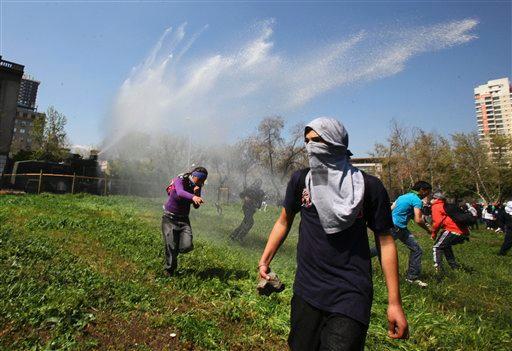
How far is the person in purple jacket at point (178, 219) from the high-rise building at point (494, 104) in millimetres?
112389

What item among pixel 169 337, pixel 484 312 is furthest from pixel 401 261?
pixel 169 337

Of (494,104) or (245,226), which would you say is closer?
(245,226)

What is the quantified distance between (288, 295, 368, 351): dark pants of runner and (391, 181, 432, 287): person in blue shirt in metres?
5.68

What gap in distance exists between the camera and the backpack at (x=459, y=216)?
9190mm

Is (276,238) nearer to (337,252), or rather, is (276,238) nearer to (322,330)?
(337,252)

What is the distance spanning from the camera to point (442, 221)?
376 inches

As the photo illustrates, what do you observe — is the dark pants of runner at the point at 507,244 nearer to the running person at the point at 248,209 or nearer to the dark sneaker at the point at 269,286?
the running person at the point at 248,209

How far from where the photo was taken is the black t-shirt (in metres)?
2.43

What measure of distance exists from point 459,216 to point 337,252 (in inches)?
324

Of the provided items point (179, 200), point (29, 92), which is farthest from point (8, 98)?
point (29, 92)

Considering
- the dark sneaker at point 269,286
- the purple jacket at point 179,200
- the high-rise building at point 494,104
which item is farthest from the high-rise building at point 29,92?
the dark sneaker at point 269,286

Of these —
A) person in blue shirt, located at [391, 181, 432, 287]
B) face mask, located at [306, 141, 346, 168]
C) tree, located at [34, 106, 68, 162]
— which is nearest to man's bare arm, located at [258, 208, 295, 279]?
face mask, located at [306, 141, 346, 168]

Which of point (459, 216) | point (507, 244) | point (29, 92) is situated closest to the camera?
point (459, 216)

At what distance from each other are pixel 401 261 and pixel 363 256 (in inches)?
344
